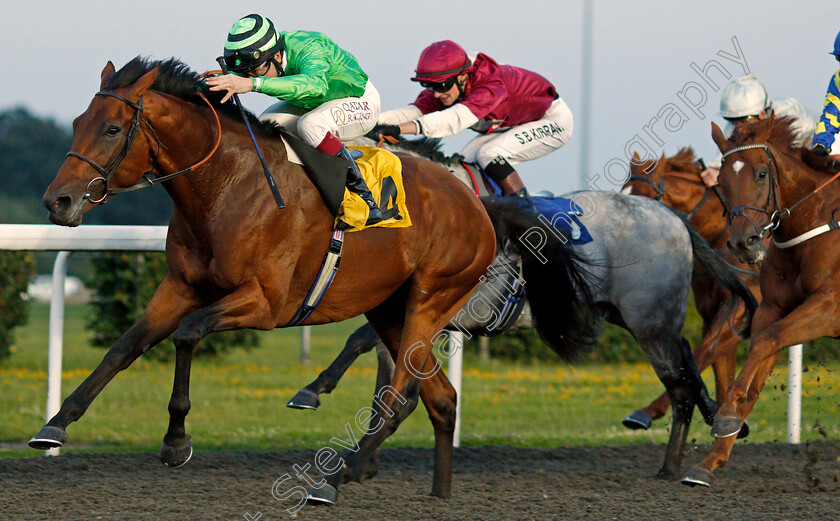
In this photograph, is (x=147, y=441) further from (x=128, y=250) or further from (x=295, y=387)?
(x=295, y=387)

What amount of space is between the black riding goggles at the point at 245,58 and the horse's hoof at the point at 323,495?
1687 mm

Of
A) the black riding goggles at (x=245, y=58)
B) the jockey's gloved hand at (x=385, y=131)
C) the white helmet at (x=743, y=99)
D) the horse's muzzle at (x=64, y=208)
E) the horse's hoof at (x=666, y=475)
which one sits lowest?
the horse's hoof at (x=666, y=475)

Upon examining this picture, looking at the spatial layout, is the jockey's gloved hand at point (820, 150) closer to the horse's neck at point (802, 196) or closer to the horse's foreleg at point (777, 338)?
the horse's neck at point (802, 196)

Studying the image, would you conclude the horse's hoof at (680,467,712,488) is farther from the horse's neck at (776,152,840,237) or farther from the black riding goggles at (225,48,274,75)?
the black riding goggles at (225,48,274,75)

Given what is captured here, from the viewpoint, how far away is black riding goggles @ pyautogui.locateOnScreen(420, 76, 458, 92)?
517 centimetres

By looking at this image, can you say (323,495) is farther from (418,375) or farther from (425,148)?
(425,148)

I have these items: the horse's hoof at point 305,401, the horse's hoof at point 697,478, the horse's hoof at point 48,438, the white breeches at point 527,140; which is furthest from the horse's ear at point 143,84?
the horse's hoof at point 697,478

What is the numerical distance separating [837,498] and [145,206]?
114 ft

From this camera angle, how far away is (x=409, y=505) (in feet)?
13.1

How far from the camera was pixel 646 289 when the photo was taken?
17.0 feet

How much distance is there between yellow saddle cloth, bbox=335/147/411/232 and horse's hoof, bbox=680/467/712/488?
5.64 ft

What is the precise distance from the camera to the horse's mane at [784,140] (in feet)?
14.8

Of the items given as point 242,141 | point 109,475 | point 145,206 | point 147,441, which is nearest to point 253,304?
point 242,141

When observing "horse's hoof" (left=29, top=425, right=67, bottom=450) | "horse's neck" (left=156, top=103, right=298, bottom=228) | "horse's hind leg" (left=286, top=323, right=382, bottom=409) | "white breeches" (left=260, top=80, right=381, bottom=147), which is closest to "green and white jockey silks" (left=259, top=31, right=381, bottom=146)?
"white breeches" (left=260, top=80, right=381, bottom=147)
